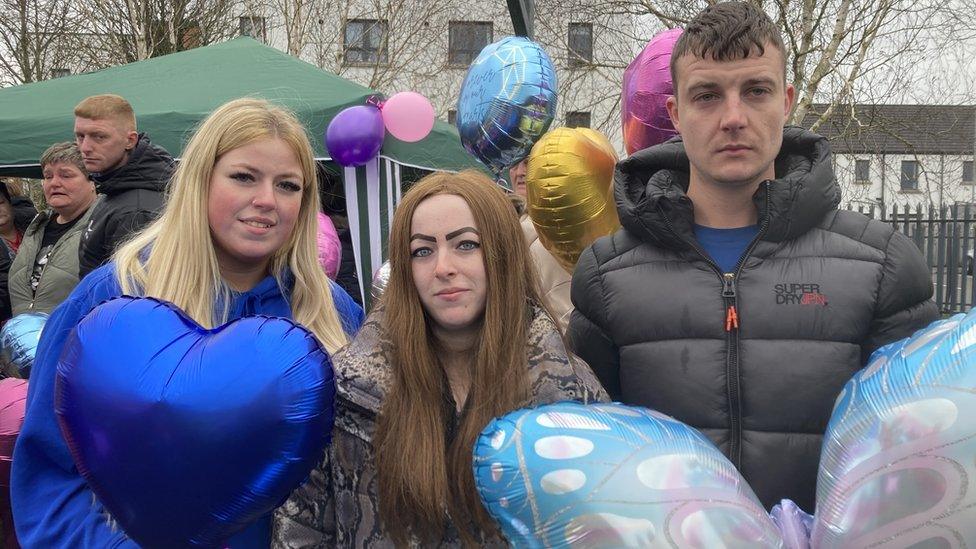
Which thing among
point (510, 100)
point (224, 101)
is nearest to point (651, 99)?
point (510, 100)

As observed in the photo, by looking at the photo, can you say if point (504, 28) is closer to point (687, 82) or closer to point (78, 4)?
point (78, 4)

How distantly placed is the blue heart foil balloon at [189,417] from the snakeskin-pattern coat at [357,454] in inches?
9.8

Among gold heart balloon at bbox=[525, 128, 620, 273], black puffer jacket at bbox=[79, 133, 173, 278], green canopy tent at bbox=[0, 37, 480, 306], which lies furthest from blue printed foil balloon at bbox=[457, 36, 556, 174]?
green canopy tent at bbox=[0, 37, 480, 306]

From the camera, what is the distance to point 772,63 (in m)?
1.65

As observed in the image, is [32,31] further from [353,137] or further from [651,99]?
[651,99]

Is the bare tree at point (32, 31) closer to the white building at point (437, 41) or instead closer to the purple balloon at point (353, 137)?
the white building at point (437, 41)

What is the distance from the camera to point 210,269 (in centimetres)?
165

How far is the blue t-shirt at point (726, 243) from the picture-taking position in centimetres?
171

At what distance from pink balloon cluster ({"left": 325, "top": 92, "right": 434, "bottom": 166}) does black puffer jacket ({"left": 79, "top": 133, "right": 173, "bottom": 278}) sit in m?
2.42

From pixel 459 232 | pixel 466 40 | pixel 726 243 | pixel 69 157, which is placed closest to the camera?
pixel 459 232

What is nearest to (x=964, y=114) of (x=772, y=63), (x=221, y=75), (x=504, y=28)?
(x=504, y=28)

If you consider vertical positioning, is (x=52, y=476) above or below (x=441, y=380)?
below

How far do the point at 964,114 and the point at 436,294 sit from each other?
22.3 meters

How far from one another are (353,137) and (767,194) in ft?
16.0
